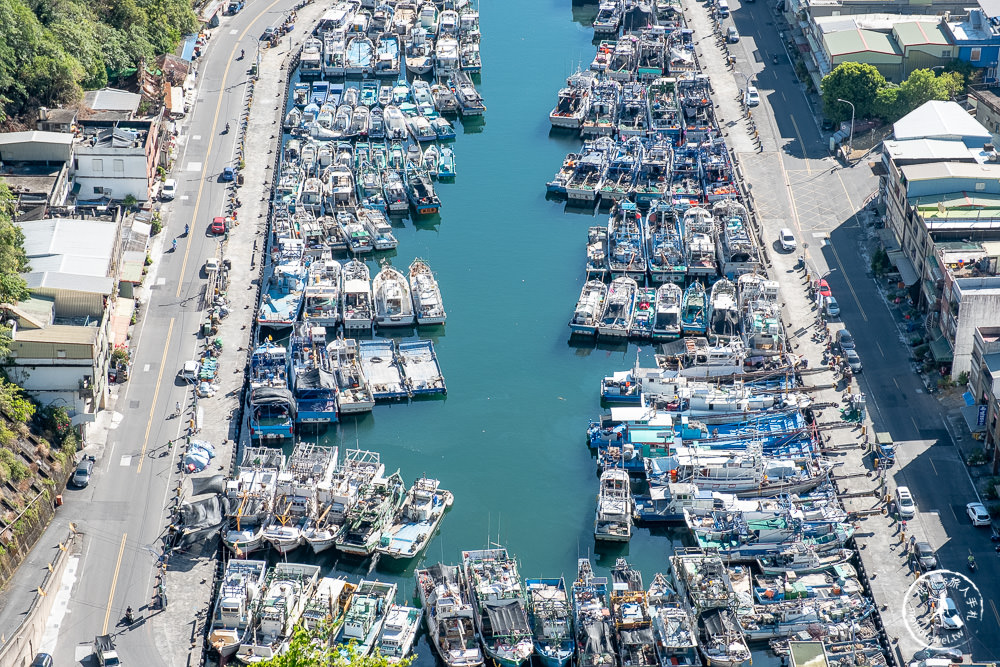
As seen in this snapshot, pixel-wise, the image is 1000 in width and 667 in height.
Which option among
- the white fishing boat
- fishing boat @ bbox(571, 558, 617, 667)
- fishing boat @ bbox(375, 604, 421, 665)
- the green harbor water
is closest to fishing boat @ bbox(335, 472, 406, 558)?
the green harbor water

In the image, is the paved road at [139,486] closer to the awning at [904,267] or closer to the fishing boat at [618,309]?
the fishing boat at [618,309]

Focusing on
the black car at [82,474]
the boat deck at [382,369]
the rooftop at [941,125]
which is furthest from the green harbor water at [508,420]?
the rooftop at [941,125]

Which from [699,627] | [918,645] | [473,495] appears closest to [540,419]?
[473,495]

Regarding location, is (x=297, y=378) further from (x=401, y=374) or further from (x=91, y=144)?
(x=91, y=144)

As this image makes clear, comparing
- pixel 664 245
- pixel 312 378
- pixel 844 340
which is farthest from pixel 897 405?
pixel 312 378

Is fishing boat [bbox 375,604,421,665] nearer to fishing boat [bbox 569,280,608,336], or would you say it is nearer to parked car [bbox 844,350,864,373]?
fishing boat [bbox 569,280,608,336]
